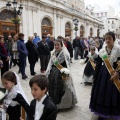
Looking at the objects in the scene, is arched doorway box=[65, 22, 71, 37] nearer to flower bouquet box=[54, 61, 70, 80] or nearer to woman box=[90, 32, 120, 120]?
flower bouquet box=[54, 61, 70, 80]

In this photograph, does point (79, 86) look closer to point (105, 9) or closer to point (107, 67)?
point (107, 67)

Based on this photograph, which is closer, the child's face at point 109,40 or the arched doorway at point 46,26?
the child's face at point 109,40

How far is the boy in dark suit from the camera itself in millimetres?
1693

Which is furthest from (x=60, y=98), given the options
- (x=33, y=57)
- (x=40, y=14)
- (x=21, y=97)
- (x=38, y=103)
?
(x=40, y=14)

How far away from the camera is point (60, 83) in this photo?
3.45 metres

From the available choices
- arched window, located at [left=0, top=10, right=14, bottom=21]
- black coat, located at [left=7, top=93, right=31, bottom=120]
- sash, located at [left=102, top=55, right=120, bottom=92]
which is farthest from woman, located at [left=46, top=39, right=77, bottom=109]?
arched window, located at [left=0, top=10, right=14, bottom=21]

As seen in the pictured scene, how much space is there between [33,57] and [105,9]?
6375 centimetres

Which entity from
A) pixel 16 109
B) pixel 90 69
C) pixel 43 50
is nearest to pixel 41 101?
pixel 16 109

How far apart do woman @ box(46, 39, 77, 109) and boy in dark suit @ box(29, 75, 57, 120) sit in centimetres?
163

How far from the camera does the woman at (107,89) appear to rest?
9.53 feet

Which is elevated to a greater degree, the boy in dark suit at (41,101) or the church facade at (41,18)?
the church facade at (41,18)

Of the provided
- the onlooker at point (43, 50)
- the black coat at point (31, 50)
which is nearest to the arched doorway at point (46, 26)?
the onlooker at point (43, 50)

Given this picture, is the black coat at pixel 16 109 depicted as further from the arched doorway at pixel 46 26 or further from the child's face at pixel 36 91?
the arched doorway at pixel 46 26

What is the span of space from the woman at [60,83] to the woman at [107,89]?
616 mm
